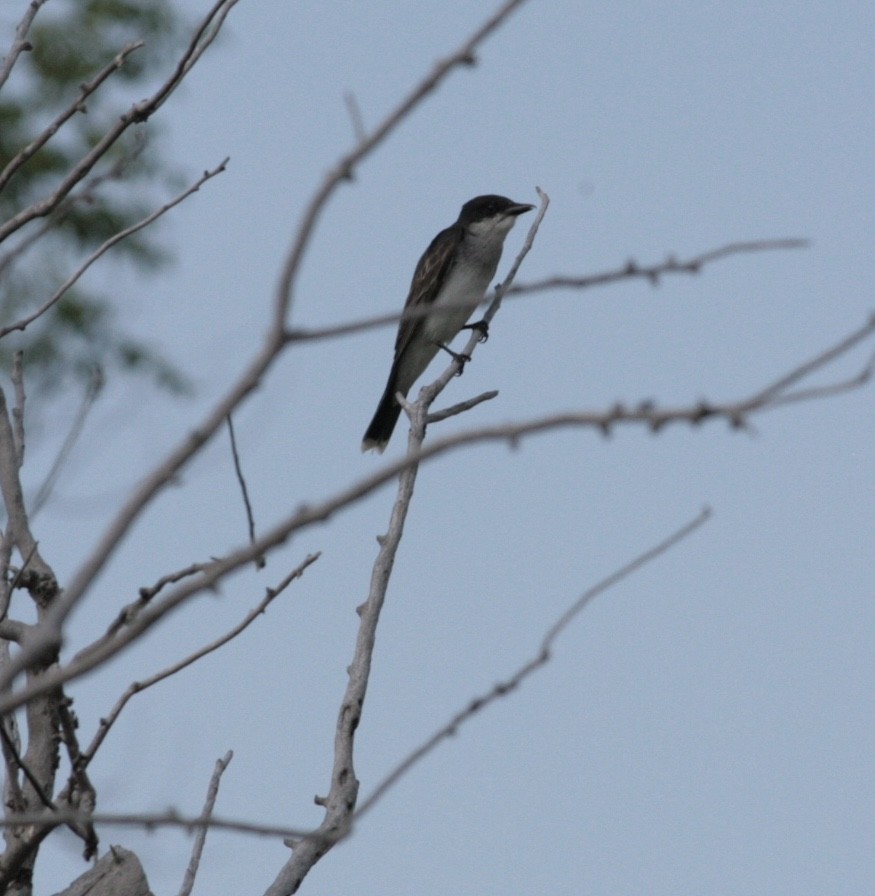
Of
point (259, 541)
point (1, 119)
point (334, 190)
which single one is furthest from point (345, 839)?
point (1, 119)

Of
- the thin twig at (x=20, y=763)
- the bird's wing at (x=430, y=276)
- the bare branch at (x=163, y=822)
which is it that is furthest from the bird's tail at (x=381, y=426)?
the bare branch at (x=163, y=822)

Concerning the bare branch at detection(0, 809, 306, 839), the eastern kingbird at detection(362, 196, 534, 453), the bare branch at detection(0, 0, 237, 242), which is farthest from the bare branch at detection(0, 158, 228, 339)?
the eastern kingbird at detection(362, 196, 534, 453)

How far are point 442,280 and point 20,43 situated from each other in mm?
5986

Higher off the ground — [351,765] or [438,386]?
[438,386]

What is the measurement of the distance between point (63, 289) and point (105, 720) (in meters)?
0.80

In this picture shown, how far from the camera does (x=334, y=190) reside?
1.65 m

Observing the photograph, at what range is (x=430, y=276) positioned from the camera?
30.5ft

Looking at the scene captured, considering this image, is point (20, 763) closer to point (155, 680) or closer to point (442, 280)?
point (155, 680)

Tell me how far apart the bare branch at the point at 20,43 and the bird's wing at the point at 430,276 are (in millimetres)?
5641

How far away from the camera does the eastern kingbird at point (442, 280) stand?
9172 millimetres

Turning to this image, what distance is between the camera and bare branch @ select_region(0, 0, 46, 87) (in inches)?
129

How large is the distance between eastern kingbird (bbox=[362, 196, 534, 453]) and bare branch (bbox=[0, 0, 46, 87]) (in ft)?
18.5

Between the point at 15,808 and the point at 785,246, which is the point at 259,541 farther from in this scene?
the point at 15,808

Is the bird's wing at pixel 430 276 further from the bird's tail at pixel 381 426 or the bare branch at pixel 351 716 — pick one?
the bare branch at pixel 351 716
